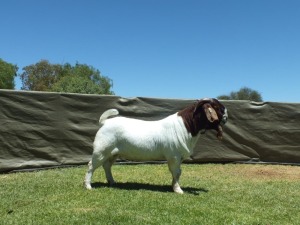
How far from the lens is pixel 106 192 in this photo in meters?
6.76

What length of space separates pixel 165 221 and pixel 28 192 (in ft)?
9.02

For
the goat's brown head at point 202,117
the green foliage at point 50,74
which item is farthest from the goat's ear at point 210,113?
the green foliage at point 50,74

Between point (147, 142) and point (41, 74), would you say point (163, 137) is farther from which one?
point (41, 74)

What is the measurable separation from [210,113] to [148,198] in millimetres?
1738

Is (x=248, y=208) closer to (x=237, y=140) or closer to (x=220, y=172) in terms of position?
(x=220, y=172)

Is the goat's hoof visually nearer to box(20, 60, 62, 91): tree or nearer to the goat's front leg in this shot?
the goat's front leg

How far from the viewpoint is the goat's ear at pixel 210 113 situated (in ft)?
22.6

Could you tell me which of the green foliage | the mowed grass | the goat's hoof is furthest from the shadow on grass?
the green foliage

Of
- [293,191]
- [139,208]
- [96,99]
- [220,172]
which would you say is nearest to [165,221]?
[139,208]

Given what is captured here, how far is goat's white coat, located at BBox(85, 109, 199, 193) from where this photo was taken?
695cm

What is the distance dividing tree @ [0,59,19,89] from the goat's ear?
50.7 metres

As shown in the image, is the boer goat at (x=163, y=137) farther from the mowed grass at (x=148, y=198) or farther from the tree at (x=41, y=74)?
the tree at (x=41, y=74)

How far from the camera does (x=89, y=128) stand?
406 inches

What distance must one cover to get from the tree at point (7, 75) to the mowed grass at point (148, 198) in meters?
48.8
